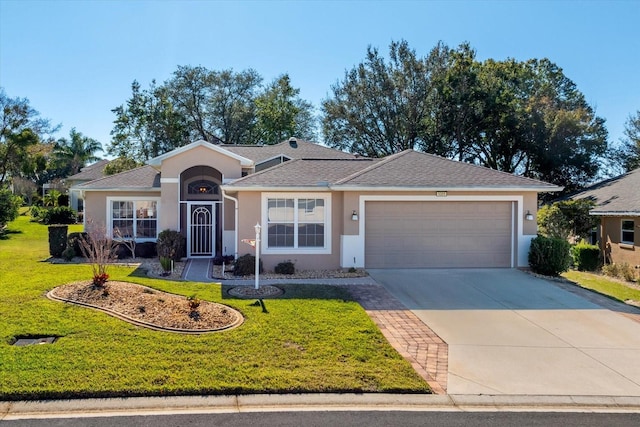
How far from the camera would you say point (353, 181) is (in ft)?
45.9

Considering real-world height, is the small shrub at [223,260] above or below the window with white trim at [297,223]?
below

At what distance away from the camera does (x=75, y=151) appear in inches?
2451

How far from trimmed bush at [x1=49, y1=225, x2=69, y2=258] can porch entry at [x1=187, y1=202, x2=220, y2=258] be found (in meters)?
4.93

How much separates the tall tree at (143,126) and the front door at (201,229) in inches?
974

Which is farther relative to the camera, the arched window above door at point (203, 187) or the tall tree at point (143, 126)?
the tall tree at point (143, 126)

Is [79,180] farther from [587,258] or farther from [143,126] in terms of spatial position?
[587,258]

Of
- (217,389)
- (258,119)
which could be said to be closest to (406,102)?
(258,119)

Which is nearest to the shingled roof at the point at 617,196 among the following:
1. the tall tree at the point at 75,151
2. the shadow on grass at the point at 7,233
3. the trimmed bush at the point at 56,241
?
the trimmed bush at the point at 56,241

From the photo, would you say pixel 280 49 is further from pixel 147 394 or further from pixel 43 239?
pixel 147 394

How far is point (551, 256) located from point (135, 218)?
16.6 meters

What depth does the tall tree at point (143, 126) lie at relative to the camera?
3928 centimetres

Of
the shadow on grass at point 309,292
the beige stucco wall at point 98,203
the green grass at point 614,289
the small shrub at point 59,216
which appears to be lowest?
the green grass at point 614,289

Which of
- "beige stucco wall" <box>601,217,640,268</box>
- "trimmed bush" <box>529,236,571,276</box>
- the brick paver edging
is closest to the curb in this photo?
the brick paver edging

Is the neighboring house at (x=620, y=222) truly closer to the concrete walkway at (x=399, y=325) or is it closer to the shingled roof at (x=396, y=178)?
the shingled roof at (x=396, y=178)
